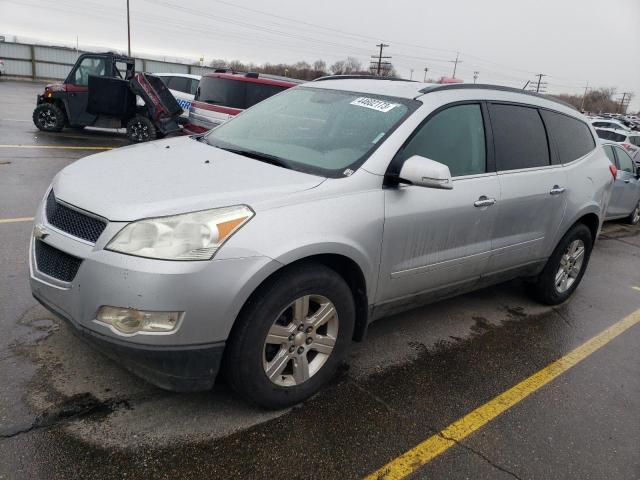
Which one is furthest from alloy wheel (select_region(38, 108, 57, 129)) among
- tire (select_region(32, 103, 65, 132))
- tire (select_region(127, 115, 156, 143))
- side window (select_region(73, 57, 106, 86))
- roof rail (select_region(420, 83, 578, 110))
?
roof rail (select_region(420, 83, 578, 110))

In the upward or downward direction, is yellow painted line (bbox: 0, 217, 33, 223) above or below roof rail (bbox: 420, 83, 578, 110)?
below

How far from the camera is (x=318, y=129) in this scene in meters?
3.49

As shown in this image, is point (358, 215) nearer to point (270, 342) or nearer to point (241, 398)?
point (270, 342)

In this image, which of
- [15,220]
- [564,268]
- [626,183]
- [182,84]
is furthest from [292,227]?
[182,84]

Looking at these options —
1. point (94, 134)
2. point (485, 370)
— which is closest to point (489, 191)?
point (485, 370)

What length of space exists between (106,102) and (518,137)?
1047 centimetres

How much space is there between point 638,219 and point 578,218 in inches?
286

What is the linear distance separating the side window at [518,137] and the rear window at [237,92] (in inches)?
227

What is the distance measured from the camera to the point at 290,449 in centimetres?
258

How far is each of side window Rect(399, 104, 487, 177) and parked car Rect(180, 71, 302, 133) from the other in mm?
5981

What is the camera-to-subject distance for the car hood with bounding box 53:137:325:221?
8.12ft

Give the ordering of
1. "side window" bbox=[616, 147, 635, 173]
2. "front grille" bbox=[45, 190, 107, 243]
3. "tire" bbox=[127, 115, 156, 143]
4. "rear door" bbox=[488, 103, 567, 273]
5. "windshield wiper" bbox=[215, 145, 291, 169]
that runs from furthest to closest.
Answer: "tire" bbox=[127, 115, 156, 143] → "side window" bbox=[616, 147, 635, 173] → "rear door" bbox=[488, 103, 567, 273] → "windshield wiper" bbox=[215, 145, 291, 169] → "front grille" bbox=[45, 190, 107, 243]

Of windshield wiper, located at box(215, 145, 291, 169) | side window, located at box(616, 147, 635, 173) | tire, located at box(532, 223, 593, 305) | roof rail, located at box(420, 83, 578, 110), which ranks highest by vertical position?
roof rail, located at box(420, 83, 578, 110)

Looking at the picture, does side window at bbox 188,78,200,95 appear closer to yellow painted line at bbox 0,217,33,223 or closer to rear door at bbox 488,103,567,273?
yellow painted line at bbox 0,217,33,223
